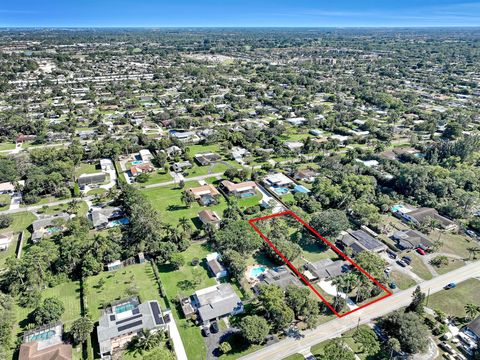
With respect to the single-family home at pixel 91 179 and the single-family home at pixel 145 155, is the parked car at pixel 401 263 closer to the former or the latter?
the single-family home at pixel 91 179

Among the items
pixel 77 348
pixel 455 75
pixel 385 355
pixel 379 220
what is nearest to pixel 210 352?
pixel 77 348

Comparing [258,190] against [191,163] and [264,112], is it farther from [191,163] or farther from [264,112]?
[264,112]

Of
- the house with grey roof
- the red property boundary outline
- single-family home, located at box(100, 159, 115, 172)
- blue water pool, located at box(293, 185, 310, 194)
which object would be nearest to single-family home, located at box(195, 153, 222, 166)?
single-family home, located at box(100, 159, 115, 172)

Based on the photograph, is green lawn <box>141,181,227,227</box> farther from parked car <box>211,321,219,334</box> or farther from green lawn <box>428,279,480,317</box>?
green lawn <box>428,279,480,317</box>

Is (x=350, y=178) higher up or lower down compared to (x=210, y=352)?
higher up

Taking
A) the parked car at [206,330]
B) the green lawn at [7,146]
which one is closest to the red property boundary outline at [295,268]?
the parked car at [206,330]
